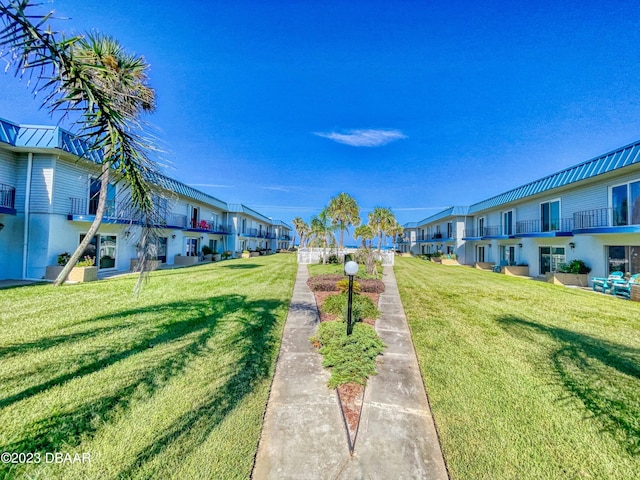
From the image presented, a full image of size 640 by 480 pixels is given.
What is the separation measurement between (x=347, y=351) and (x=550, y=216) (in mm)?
19827

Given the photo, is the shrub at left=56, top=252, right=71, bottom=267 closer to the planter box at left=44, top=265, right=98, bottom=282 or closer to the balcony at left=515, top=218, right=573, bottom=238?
the planter box at left=44, top=265, right=98, bottom=282

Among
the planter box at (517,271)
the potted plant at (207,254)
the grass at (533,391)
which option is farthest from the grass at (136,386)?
the planter box at (517,271)

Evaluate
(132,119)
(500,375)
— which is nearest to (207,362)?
(132,119)

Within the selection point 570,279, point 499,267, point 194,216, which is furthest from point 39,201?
point 499,267

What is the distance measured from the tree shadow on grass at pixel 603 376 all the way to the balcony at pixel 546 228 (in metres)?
12.1

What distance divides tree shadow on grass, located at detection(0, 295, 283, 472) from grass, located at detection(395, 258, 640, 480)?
261 centimetres

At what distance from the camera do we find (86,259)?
12.7 metres

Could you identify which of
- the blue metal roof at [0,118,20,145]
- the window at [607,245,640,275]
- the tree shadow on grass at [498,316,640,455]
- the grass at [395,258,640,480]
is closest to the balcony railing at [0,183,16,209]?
the blue metal roof at [0,118,20,145]

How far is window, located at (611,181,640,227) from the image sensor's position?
1182 centimetres

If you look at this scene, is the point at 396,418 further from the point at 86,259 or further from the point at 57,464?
the point at 86,259

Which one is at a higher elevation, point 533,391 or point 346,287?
point 346,287

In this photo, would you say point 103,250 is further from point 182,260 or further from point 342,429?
point 342,429

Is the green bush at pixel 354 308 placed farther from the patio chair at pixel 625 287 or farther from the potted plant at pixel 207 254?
the potted plant at pixel 207 254

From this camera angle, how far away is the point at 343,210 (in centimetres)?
3834
